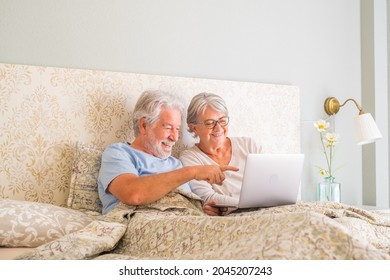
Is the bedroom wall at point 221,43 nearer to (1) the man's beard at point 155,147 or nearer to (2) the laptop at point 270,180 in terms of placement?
(1) the man's beard at point 155,147

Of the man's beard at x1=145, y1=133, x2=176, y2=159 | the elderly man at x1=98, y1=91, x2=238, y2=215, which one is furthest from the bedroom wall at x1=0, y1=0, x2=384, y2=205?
the man's beard at x1=145, y1=133, x2=176, y2=159

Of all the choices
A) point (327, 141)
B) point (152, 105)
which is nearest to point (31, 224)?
point (152, 105)

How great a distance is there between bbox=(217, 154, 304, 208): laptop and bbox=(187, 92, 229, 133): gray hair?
2.10 feet

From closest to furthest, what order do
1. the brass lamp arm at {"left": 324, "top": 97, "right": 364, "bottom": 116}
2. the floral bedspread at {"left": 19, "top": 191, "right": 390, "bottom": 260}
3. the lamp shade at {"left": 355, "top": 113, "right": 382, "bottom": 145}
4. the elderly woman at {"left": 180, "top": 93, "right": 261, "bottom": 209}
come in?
the floral bedspread at {"left": 19, "top": 191, "right": 390, "bottom": 260} → the elderly woman at {"left": 180, "top": 93, "right": 261, "bottom": 209} → the lamp shade at {"left": 355, "top": 113, "right": 382, "bottom": 145} → the brass lamp arm at {"left": 324, "top": 97, "right": 364, "bottom": 116}

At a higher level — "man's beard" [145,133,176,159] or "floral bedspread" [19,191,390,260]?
"man's beard" [145,133,176,159]

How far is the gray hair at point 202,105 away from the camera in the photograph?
7.75 feet

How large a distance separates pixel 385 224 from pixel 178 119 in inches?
41.2

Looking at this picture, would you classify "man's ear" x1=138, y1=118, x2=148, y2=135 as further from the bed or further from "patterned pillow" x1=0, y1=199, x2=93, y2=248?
"patterned pillow" x1=0, y1=199, x2=93, y2=248

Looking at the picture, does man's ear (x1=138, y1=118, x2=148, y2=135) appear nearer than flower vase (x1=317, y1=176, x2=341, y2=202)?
Yes

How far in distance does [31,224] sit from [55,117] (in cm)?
77

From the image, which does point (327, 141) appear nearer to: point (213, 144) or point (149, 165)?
point (213, 144)

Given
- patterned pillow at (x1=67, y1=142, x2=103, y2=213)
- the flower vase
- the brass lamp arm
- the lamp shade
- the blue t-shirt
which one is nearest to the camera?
the blue t-shirt

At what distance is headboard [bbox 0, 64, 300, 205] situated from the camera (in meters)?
2.17
